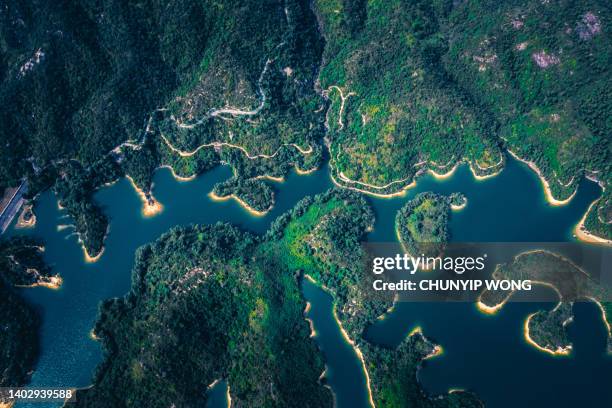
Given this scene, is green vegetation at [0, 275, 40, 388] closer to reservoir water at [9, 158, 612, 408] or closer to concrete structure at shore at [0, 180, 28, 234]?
reservoir water at [9, 158, 612, 408]

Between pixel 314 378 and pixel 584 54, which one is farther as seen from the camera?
pixel 584 54

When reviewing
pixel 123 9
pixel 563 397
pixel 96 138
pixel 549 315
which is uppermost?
pixel 123 9

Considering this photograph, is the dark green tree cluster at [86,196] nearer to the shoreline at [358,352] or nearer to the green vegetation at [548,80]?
the shoreline at [358,352]

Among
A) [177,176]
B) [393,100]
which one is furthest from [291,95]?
[177,176]

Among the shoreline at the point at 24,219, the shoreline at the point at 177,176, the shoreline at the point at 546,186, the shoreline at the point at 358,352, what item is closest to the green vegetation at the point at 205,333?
the shoreline at the point at 358,352

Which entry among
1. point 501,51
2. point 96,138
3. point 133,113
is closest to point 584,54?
point 501,51

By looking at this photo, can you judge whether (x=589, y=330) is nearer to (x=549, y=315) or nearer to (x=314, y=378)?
(x=549, y=315)
